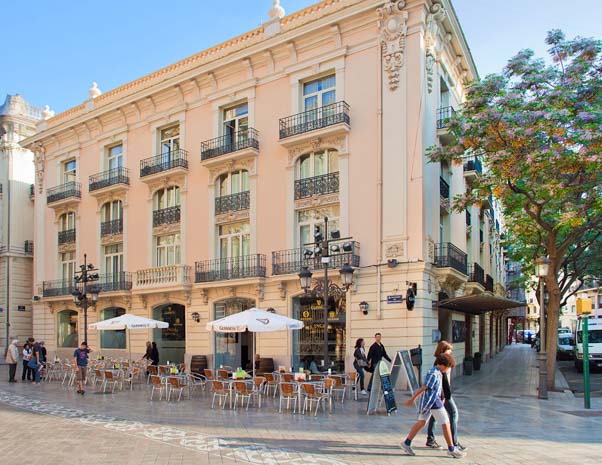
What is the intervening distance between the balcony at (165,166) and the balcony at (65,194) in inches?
208

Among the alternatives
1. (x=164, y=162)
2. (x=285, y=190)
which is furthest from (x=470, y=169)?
(x=164, y=162)

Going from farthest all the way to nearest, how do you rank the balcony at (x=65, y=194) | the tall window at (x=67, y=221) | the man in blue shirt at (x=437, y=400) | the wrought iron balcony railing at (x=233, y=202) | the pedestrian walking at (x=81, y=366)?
the tall window at (x=67, y=221) → the balcony at (x=65, y=194) → the wrought iron balcony railing at (x=233, y=202) → the pedestrian walking at (x=81, y=366) → the man in blue shirt at (x=437, y=400)

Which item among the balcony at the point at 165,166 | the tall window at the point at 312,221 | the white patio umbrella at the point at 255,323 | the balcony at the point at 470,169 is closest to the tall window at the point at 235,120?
the balcony at the point at 165,166

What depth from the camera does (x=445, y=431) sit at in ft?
29.9

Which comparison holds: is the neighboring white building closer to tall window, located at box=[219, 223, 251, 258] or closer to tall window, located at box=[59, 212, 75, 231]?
tall window, located at box=[59, 212, 75, 231]

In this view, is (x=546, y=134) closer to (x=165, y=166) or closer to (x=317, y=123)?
(x=317, y=123)

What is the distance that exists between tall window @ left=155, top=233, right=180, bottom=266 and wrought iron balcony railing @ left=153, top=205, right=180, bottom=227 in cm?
66

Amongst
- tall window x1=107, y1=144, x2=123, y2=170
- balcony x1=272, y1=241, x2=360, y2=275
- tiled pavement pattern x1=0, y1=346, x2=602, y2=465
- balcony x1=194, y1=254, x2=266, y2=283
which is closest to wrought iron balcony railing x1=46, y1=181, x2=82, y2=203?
tall window x1=107, y1=144, x2=123, y2=170

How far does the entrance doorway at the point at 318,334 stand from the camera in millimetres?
21266

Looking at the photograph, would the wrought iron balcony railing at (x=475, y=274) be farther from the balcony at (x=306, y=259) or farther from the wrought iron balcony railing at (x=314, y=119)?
the wrought iron balcony railing at (x=314, y=119)

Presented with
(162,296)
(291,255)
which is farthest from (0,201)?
(291,255)

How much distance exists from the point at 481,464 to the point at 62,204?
1109 inches

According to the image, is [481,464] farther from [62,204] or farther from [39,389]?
[62,204]

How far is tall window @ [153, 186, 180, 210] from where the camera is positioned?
26.8 m
